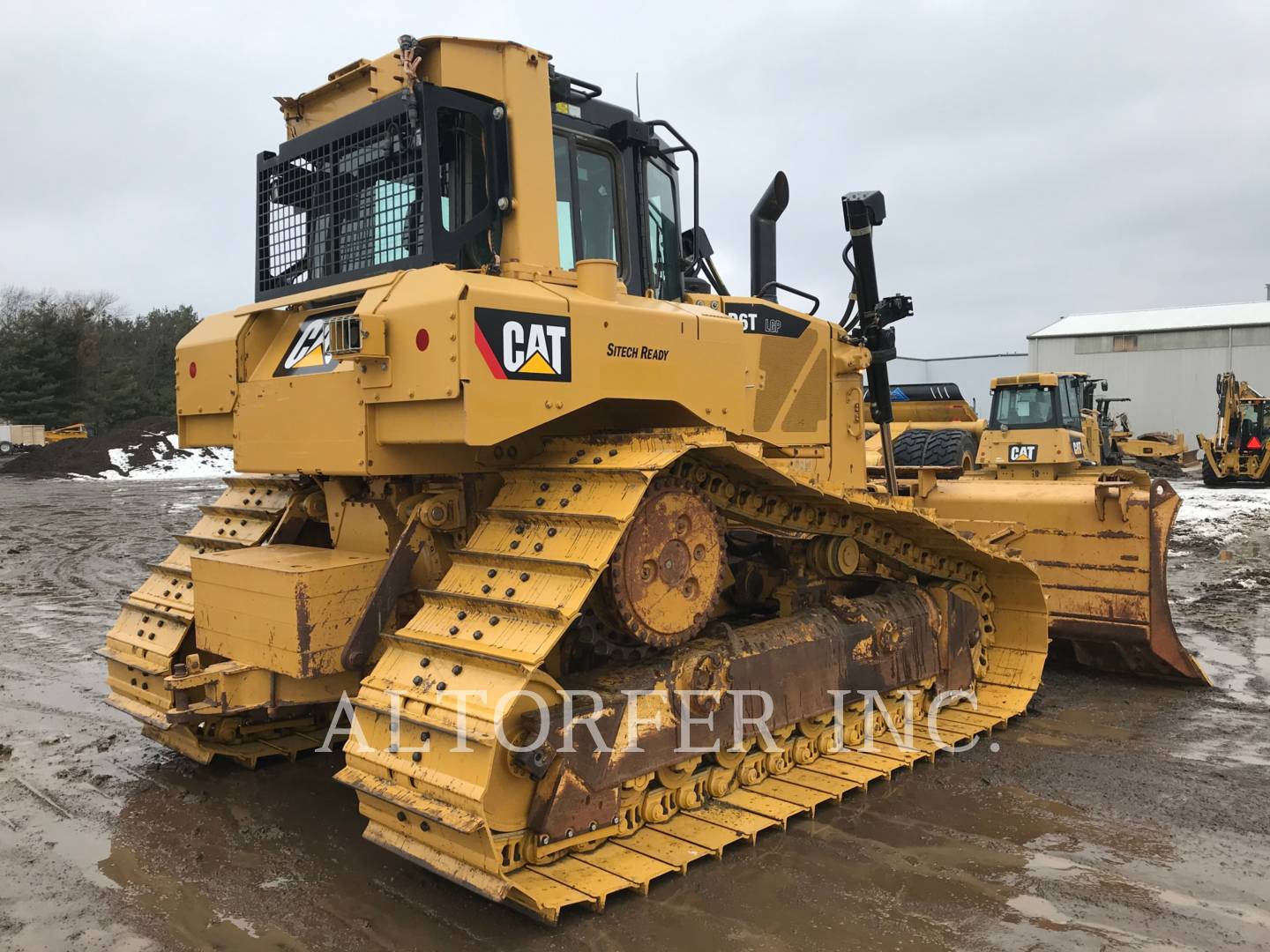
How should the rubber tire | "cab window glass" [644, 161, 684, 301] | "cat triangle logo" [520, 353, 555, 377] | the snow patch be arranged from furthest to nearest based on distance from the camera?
the snow patch < the rubber tire < "cab window glass" [644, 161, 684, 301] < "cat triangle logo" [520, 353, 555, 377]

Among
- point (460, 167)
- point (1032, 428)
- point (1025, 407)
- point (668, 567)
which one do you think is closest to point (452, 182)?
point (460, 167)

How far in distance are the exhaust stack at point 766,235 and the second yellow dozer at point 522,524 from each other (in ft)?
0.06

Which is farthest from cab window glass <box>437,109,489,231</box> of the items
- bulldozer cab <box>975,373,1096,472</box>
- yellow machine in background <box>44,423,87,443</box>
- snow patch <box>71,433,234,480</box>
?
yellow machine in background <box>44,423,87,443</box>

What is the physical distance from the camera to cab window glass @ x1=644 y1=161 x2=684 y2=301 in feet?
17.3

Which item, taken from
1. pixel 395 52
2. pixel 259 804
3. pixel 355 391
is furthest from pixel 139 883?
pixel 395 52

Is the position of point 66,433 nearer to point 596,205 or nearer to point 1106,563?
point 596,205

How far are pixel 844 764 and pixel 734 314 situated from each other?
2.49 meters

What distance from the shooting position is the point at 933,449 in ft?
44.0

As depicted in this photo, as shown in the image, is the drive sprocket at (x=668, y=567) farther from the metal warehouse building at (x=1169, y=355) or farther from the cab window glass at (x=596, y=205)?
the metal warehouse building at (x=1169, y=355)

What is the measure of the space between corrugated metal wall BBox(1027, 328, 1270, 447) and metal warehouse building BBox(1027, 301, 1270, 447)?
4 cm

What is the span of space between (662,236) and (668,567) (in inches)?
81.8

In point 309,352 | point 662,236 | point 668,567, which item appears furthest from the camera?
point 662,236

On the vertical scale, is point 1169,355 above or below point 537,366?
above

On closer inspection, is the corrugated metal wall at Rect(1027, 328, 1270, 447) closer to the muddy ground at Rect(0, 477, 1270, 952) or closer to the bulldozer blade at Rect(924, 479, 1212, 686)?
the bulldozer blade at Rect(924, 479, 1212, 686)
